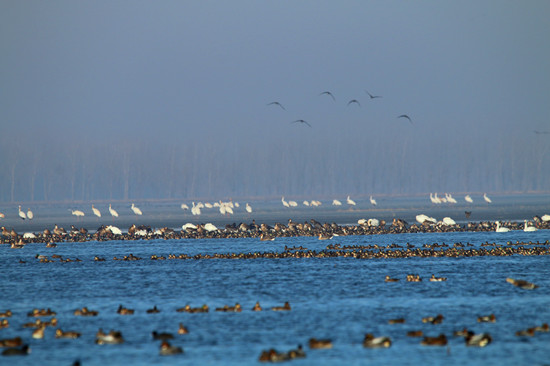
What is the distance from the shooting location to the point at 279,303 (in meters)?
32.6

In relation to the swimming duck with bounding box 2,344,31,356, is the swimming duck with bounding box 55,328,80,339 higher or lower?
higher

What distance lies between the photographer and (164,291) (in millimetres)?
36844

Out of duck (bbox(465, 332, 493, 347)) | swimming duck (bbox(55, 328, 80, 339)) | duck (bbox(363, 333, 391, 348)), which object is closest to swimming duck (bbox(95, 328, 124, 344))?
swimming duck (bbox(55, 328, 80, 339))

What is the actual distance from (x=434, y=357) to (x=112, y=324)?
36.4 ft

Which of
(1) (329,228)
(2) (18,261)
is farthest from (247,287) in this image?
(1) (329,228)

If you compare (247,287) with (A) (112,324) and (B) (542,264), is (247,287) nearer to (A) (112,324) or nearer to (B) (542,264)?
(A) (112,324)

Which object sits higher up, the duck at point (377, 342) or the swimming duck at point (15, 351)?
the duck at point (377, 342)

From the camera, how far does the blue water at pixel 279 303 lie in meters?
23.8

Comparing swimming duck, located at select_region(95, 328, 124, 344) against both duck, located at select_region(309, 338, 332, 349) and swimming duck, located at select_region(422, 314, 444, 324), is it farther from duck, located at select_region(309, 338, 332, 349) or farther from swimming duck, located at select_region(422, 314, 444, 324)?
swimming duck, located at select_region(422, 314, 444, 324)

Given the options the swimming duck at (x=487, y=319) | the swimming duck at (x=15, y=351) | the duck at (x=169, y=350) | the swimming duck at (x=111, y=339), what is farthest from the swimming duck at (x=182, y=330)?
the swimming duck at (x=487, y=319)

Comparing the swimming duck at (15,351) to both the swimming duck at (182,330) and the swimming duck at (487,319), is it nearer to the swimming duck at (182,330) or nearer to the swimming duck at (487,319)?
the swimming duck at (182,330)

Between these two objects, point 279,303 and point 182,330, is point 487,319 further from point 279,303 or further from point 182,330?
point 182,330

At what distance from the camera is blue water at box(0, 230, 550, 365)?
23.8 m

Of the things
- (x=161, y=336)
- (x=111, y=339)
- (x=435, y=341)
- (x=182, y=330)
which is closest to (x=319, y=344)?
(x=435, y=341)
